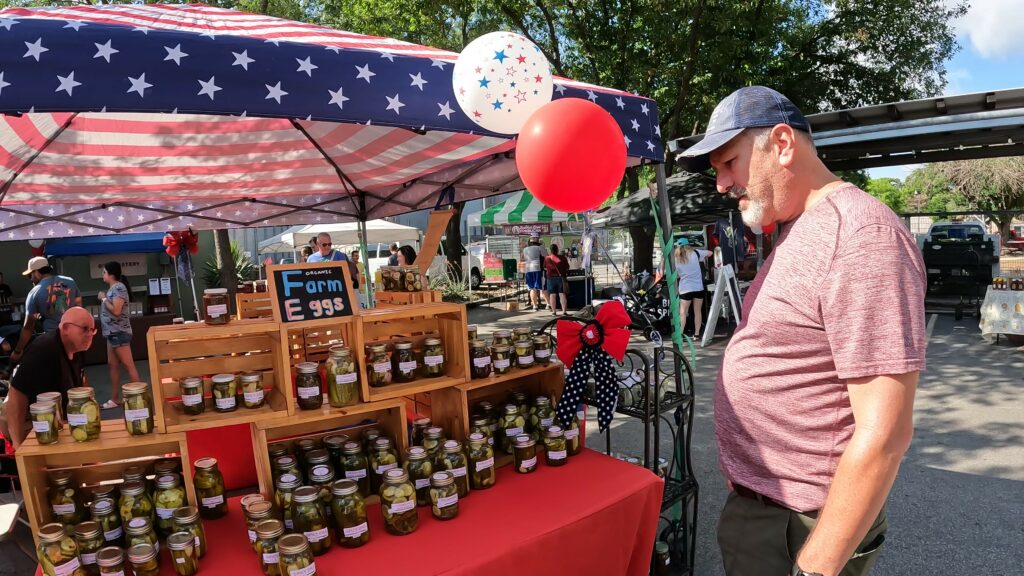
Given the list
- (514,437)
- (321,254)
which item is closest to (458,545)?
(514,437)

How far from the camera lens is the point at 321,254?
971 cm

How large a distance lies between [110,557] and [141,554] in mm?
120

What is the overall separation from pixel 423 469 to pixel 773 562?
1430 mm

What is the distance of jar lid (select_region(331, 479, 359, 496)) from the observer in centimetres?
→ 217

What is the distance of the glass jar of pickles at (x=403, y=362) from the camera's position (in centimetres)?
270

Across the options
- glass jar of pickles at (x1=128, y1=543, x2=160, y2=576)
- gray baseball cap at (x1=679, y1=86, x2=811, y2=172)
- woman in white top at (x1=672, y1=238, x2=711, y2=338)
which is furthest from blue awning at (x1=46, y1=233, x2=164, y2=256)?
gray baseball cap at (x1=679, y1=86, x2=811, y2=172)

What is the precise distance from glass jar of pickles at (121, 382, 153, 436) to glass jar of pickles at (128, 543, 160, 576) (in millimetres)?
460

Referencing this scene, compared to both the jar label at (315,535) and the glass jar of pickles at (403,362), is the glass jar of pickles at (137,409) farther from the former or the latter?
the glass jar of pickles at (403,362)

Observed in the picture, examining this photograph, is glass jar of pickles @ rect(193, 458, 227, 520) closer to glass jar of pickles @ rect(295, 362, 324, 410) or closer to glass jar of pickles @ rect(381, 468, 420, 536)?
glass jar of pickles @ rect(295, 362, 324, 410)

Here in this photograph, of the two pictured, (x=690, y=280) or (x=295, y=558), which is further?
(x=690, y=280)

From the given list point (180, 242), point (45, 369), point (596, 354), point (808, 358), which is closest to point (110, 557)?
point (45, 369)

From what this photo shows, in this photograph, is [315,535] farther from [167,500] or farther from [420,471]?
[167,500]

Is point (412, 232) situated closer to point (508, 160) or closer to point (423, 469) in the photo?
point (508, 160)

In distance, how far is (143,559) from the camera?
1.91 m
